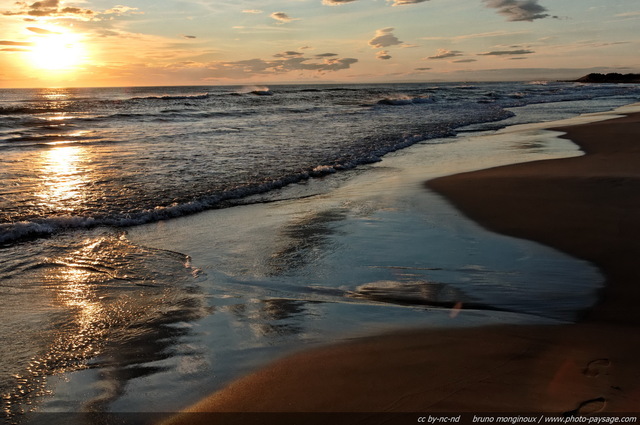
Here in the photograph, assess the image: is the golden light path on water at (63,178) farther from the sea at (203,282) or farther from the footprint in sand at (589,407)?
the footprint in sand at (589,407)

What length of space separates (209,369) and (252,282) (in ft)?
5.14

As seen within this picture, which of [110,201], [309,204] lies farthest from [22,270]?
[309,204]

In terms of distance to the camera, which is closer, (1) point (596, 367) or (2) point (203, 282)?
(1) point (596, 367)

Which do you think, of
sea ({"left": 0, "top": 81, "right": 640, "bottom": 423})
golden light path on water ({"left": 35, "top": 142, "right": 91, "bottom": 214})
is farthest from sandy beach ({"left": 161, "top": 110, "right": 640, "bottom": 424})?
golden light path on water ({"left": 35, "top": 142, "right": 91, "bottom": 214})

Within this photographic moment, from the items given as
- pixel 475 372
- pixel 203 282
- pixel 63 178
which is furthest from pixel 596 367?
pixel 63 178

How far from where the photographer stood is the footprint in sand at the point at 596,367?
112 inches

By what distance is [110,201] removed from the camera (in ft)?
26.1

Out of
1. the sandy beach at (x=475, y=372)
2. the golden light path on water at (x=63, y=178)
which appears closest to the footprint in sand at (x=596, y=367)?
the sandy beach at (x=475, y=372)

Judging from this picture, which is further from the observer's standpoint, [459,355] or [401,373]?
[459,355]

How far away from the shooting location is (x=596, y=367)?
2.92 meters

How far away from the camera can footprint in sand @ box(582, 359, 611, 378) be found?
2852 mm

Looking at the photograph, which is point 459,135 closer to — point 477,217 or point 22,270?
point 477,217

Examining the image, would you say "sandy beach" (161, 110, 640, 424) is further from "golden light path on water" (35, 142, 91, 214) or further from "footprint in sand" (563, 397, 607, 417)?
"golden light path on water" (35, 142, 91, 214)

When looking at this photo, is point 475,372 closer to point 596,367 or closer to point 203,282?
point 596,367
